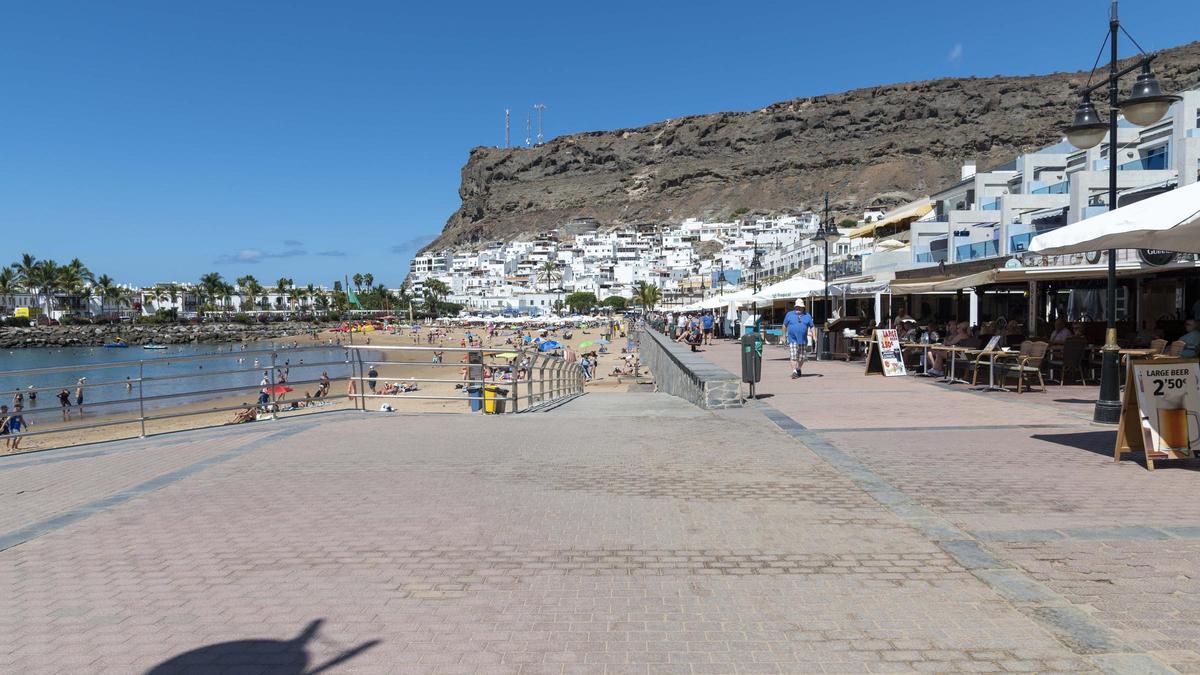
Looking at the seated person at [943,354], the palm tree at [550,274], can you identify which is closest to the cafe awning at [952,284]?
the seated person at [943,354]

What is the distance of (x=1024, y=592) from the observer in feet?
11.9

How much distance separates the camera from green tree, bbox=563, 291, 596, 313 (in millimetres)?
137125

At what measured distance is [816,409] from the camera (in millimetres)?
10141

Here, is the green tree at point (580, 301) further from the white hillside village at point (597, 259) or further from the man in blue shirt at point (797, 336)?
the man in blue shirt at point (797, 336)

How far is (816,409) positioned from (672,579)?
6762mm

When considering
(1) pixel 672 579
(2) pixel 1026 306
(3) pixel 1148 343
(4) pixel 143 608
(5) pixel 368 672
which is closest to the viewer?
(5) pixel 368 672

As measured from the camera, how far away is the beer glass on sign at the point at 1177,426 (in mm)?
6125

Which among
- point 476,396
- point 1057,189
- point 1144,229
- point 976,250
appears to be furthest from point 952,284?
point 1057,189

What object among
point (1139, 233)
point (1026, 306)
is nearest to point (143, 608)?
point (1139, 233)

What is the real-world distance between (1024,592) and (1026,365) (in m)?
9.00

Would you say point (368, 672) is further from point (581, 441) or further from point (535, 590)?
point (581, 441)

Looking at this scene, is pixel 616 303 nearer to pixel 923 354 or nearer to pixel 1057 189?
pixel 1057 189

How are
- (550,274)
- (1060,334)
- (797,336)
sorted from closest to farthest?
(1060,334) < (797,336) < (550,274)

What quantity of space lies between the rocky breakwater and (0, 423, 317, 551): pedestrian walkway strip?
11046 centimetres
